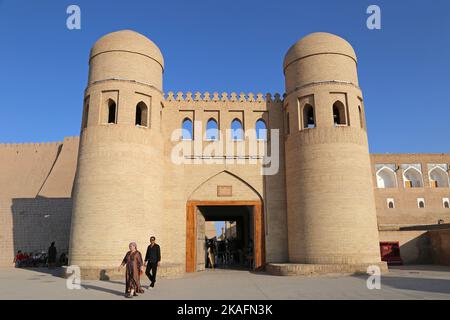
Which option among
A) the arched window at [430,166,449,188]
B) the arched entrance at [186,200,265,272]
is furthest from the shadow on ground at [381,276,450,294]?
the arched window at [430,166,449,188]

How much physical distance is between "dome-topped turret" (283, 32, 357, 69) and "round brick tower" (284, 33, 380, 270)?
4 cm

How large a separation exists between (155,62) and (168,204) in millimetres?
6072

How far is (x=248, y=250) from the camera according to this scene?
57.2ft

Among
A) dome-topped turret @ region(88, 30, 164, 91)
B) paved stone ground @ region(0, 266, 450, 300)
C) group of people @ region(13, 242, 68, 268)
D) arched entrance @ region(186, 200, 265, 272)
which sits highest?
dome-topped turret @ region(88, 30, 164, 91)

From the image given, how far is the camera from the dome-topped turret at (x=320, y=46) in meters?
15.3

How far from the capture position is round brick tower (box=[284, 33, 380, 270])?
13523 mm

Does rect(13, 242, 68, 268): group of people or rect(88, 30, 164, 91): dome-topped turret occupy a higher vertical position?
rect(88, 30, 164, 91): dome-topped turret

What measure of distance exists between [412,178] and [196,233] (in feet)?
94.9

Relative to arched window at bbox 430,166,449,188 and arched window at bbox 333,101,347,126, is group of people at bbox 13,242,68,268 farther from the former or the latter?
arched window at bbox 430,166,449,188

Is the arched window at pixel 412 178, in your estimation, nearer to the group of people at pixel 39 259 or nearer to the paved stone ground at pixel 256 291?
the paved stone ground at pixel 256 291

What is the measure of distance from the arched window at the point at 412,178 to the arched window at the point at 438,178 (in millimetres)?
1187

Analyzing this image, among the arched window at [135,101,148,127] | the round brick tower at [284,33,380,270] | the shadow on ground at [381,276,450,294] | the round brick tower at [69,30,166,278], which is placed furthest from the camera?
the arched window at [135,101,148,127]
